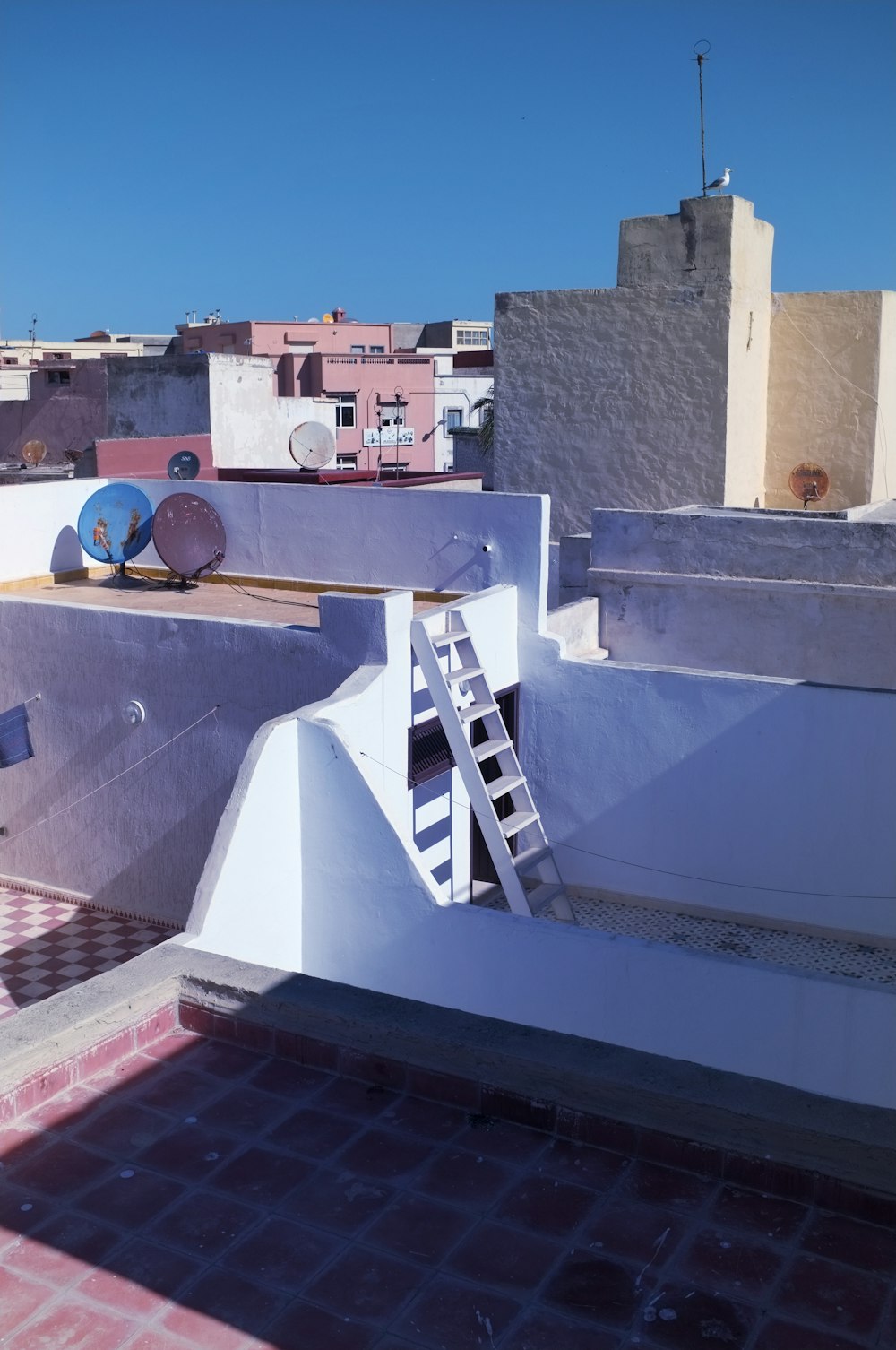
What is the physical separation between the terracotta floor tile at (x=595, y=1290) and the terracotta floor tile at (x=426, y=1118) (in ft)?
2.13

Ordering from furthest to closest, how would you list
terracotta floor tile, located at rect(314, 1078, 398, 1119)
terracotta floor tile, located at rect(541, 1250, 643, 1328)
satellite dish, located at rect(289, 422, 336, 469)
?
satellite dish, located at rect(289, 422, 336, 469), terracotta floor tile, located at rect(314, 1078, 398, 1119), terracotta floor tile, located at rect(541, 1250, 643, 1328)

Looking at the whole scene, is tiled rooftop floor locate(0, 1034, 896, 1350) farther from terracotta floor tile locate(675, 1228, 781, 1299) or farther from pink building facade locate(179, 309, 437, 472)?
pink building facade locate(179, 309, 437, 472)

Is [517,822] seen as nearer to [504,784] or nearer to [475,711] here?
[504,784]

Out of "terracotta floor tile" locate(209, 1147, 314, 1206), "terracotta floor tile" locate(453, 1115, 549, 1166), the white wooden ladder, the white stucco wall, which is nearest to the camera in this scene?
"terracotta floor tile" locate(209, 1147, 314, 1206)

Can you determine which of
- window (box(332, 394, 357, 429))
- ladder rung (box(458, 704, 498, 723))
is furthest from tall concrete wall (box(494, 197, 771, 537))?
window (box(332, 394, 357, 429))

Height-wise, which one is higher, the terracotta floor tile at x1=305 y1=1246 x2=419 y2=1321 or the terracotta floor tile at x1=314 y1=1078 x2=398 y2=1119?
the terracotta floor tile at x1=314 y1=1078 x2=398 y2=1119

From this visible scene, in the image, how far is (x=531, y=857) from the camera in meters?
10.4

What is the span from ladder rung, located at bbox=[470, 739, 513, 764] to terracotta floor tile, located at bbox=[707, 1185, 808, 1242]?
6.06 meters

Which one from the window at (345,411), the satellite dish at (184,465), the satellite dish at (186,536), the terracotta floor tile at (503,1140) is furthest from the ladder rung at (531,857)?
the window at (345,411)

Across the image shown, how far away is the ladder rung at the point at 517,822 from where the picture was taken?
32.0 ft

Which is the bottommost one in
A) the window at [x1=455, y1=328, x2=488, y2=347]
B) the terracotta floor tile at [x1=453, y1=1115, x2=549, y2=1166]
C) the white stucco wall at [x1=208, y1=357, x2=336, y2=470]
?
the terracotta floor tile at [x1=453, y1=1115, x2=549, y2=1166]

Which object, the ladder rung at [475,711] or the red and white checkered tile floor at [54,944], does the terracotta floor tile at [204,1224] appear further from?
the red and white checkered tile floor at [54,944]

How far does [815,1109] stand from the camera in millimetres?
3588

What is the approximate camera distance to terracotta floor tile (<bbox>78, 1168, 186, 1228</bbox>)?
3.51 meters
